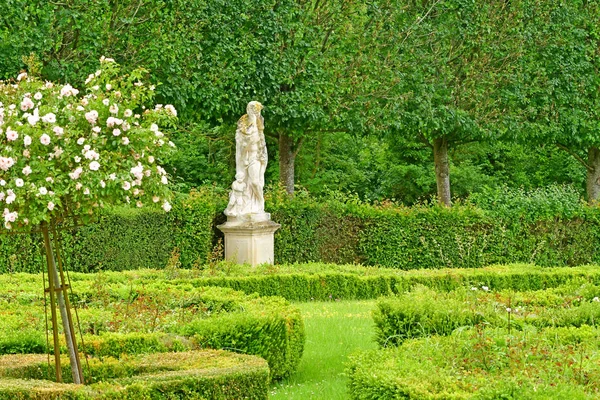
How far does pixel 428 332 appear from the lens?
7.98 m

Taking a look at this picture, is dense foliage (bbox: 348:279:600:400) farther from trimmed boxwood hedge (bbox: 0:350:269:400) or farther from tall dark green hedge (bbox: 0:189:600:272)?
tall dark green hedge (bbox: 0:189:600:272)

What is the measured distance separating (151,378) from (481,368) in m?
1.99

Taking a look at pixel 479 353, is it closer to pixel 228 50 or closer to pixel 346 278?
pixel 346 278

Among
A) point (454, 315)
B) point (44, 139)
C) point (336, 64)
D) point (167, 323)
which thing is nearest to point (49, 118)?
point (44, 139)

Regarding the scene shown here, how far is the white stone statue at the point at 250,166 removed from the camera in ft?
50.9

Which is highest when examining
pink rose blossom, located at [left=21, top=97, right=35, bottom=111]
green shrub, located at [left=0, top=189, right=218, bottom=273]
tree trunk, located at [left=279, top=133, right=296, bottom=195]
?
tree trunk, located at [left=279, top=133, right=296, bottom=195]

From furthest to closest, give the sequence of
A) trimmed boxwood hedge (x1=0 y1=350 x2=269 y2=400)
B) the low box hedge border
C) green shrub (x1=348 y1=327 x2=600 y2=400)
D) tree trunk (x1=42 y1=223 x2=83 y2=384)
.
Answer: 1. the low box hedge border
2. tree trunk (x1=42 y1=223 x2=83 y2=384)
3. trimmed boxwood hedge (x1=0 y1=350 x2=269 y2=400)
4. green shrub (x1=348 y1=327 x2=600 y2=400)

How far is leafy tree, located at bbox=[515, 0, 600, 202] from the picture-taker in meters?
21.3

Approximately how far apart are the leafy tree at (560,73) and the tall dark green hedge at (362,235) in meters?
3.33

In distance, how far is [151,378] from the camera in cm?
621

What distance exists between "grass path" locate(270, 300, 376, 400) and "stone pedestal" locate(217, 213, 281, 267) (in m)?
2.50

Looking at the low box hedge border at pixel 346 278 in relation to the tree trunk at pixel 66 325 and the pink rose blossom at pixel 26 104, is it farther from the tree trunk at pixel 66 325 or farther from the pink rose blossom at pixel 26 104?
the pink rose blossom at pixel 26 104

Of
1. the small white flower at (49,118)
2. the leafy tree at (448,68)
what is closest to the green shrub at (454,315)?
the small white flower at (49,118)

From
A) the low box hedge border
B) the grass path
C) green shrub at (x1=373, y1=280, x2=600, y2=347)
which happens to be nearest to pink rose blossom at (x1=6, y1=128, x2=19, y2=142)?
the grass path
